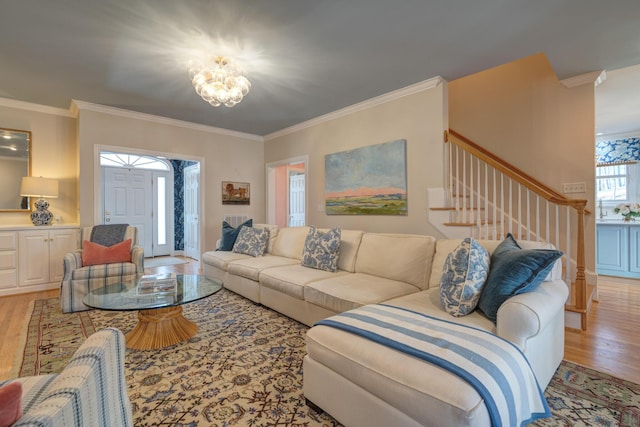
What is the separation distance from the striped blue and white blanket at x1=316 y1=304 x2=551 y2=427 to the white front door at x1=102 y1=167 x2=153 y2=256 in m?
6.21

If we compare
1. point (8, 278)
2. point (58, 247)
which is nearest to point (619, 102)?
point (58, 247)

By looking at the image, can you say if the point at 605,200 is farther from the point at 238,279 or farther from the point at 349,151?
the point at 238,279

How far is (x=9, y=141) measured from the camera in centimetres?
407

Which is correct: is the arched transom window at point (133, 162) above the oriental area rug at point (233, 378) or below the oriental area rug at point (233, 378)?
above

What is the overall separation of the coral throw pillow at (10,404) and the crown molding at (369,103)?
156 inches

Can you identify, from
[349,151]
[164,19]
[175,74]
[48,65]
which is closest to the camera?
[164,19]

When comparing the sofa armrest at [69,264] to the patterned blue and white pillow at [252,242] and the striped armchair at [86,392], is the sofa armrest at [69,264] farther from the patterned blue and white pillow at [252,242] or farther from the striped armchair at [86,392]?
the striped armchair at [86,392]

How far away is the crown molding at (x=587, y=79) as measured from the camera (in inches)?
131

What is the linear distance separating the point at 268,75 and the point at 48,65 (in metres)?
2.24

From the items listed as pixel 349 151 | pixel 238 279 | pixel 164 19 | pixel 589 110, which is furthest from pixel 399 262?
pixel 589 110

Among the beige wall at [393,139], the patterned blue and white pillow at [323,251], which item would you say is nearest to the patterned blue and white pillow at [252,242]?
the patterned blue and white pillow at [323,251]

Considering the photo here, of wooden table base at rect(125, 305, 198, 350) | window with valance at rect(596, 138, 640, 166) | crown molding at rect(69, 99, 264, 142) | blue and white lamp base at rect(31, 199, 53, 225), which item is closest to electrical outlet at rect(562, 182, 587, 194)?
window with valance at rect(596, 138, 640, 166)

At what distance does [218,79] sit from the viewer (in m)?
2.85

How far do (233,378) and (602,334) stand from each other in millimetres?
3057
